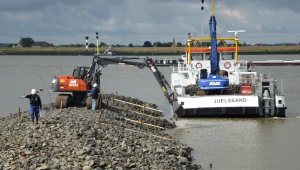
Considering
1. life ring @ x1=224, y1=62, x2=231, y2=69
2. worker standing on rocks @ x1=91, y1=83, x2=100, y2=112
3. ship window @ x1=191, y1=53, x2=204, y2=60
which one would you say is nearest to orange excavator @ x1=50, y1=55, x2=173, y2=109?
worker standing on rocks @ x1=91, y1=83, x2=100, y2=112

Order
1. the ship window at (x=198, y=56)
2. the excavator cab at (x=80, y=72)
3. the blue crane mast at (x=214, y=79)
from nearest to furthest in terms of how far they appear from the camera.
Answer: the excavator cab at (x=80, y=72) → the blue crane mast at (x=214, y=79) → the ship window at (x=198, y=56)

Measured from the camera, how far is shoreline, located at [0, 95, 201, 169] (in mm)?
16672

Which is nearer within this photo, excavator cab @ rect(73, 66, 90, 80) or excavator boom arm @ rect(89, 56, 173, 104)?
excavator boom arm @ rect(89, 56, 173, 104)

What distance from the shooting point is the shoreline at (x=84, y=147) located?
16672mm

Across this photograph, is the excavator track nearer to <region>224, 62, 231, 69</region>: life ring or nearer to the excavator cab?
the excavator cab

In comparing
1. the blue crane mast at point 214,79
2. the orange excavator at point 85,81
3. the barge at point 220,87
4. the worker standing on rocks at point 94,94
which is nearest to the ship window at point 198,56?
the barge at point 220,87

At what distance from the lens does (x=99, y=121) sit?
83.0 ft

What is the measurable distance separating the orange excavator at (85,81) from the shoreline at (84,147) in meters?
4.27

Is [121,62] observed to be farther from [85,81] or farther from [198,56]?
[198,56]

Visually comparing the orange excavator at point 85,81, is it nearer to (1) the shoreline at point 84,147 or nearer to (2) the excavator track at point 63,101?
(2) the excavator track at point 63,101

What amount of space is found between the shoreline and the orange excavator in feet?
14.0

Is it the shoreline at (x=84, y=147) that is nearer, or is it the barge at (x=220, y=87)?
the shoreline at (x=84, y=147)

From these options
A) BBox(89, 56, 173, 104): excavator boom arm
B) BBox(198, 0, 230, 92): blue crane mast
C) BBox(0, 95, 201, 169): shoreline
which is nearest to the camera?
BBox(0, 95, 201, 169): shoreline

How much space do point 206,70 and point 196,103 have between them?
570 cm
